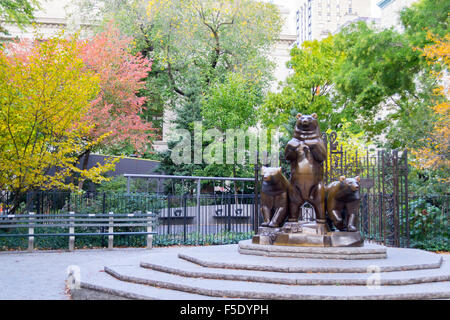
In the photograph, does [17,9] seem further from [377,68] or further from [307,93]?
[307,93]

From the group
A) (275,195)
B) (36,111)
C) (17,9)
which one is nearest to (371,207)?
(275,195)

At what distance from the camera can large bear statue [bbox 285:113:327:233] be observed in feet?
30.6

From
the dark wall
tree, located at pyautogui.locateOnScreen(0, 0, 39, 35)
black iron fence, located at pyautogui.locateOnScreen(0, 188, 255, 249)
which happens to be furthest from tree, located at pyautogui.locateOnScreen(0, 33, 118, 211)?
the dark wall

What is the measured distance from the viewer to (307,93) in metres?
32.7

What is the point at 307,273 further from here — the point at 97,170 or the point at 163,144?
the point at 163,144

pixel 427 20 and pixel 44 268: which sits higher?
pixel 427 20

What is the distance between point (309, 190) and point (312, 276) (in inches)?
97.0

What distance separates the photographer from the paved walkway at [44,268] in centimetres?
780

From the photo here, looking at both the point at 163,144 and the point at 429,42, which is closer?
the point at 429,42

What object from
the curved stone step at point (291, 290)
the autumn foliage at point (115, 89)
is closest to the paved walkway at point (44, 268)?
the curved stone step at point (291, 290)

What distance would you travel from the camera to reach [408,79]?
84.5 feet

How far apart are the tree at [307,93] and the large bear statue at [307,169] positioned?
71.6ft
